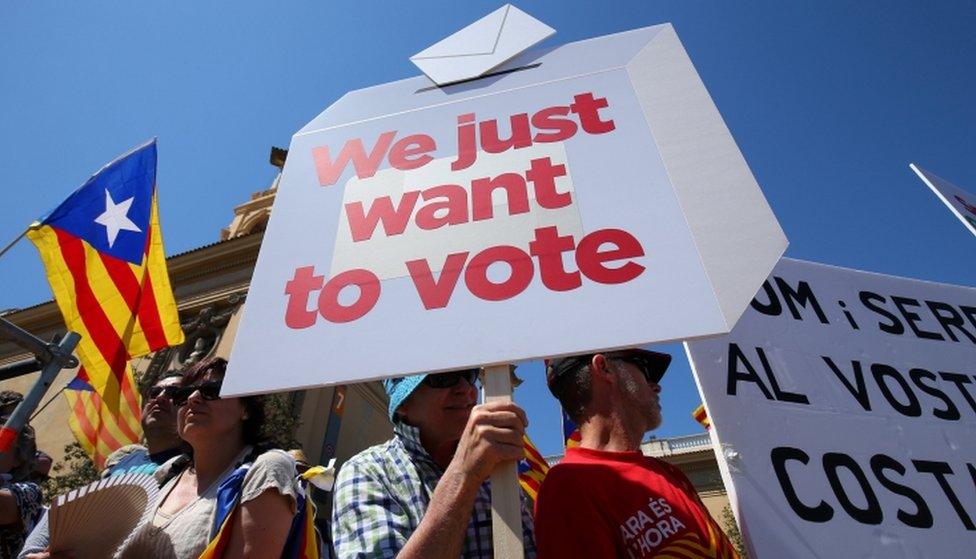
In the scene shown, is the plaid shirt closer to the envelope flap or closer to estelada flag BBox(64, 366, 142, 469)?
the envelope flap

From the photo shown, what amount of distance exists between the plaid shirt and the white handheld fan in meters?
0.63

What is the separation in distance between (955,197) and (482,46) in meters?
3.27

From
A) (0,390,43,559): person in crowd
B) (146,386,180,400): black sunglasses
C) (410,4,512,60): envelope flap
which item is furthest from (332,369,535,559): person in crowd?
(0,390,43,559): person in crowd

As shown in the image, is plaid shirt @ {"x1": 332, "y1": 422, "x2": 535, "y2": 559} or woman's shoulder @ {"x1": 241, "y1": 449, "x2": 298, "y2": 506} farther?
woman's shoulder @ {"x1": 241, "y1": 449, "x2": 298, "y2": 506}

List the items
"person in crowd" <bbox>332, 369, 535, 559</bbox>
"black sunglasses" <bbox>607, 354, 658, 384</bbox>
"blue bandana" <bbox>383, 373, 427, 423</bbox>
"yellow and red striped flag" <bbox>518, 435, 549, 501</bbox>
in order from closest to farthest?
"person in crowd" <bbox>332, 369, 535, 559</bbox> → "blue bandana" <bbox>383, 373, 427, 423</bbox> → "black sunglasses" <bbox>607, 354, 658, 384</bbox> → "yellow and red striped flag" <bbox>518, 435, 549, 501</bbox>

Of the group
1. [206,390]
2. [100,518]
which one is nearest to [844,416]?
[206,390]

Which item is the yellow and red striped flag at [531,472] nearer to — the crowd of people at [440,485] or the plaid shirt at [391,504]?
the crowd of people at [440,485]

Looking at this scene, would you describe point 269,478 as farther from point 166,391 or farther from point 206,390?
point 166,391

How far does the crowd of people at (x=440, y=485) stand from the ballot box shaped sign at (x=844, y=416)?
7.8 inches

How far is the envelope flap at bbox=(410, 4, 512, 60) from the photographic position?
1.65m

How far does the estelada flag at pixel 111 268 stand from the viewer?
3908 millimetres

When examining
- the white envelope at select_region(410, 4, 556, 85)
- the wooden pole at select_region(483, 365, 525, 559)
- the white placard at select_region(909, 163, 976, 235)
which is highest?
the white placard at select_region(909, 163, 976, 235)

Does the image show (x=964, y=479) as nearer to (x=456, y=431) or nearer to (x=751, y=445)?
(x=751, y=445)

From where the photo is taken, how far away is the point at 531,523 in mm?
1493
